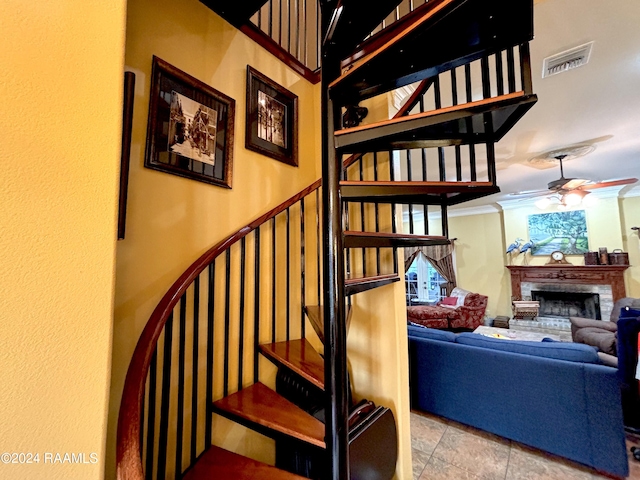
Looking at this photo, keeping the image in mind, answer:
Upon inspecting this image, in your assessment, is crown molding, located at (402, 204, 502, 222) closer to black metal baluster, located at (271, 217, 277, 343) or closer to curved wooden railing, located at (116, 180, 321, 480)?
black metal baluster, located at (271, 217, 277, 343)

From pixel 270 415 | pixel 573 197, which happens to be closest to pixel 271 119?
pixel 270 415

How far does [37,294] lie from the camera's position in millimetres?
556

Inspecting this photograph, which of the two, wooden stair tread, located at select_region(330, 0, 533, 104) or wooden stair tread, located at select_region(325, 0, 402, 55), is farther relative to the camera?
wooden stair tread, located at select_region(325, 0, 402, 55)

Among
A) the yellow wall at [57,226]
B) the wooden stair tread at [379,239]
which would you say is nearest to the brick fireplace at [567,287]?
the wooden stair tread at [379,239]

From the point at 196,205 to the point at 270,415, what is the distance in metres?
1.18

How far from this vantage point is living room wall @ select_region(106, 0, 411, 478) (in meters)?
1.31

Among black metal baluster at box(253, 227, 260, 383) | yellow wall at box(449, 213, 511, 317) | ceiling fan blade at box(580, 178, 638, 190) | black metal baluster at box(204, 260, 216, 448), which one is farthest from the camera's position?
yellow wall at box(449, 213, 511, 317)

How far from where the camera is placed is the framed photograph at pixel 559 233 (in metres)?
5.63

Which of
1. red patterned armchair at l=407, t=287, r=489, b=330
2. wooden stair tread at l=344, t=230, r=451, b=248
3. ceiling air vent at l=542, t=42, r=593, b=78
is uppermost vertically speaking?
ceiling air vent at l=542, t=42, r=593, b=78

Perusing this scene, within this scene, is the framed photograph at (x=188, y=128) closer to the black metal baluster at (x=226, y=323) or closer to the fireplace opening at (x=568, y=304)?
the black metal baluster at (x=226, y=323)

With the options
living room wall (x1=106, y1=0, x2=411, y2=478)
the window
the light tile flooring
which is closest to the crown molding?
the window

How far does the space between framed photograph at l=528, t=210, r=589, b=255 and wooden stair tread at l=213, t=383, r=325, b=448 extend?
6.81 m

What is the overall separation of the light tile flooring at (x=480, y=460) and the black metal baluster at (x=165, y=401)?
1.67 m

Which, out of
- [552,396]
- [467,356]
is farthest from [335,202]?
[552,396]
